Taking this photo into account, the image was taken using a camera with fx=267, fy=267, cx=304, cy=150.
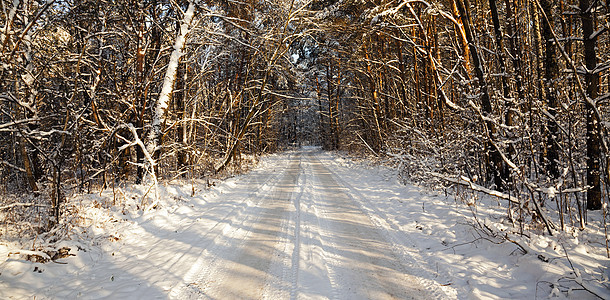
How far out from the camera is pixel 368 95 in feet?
55.5

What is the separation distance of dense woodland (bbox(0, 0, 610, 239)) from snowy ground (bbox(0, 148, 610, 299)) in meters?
0.60

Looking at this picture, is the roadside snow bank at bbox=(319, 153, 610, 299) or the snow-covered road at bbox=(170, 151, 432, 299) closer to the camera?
the roadside snow bank at bbox=(319, 153, 610, 299)

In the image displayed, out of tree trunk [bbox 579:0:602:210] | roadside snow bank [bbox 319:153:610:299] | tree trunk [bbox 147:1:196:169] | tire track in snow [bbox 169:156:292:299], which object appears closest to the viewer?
roadside snow bank [bbox 319:153:610:299]

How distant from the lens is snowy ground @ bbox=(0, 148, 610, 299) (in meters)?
2.91

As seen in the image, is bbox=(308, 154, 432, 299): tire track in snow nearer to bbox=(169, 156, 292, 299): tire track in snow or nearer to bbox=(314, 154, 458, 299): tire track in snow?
bbox=(314, 154, 458, 299): tire track in snow

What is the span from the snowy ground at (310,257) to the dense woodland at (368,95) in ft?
1.98

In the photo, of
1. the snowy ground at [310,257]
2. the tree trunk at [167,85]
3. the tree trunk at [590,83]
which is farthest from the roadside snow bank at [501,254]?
the tree trunk at [167,85]

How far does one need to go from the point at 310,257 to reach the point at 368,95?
14.6m

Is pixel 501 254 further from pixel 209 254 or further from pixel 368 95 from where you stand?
pixel 368 95

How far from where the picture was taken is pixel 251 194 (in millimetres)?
8297

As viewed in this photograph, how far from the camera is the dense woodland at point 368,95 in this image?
3.69m

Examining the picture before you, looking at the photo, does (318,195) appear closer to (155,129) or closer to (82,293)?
(155,129)

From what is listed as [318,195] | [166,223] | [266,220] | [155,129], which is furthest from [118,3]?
[318,195]

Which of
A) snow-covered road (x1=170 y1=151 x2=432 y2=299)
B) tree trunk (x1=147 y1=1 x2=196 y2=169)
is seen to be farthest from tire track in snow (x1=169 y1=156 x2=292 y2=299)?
tree trunk (x1=147 y1=1 x2=196 y2=169)
